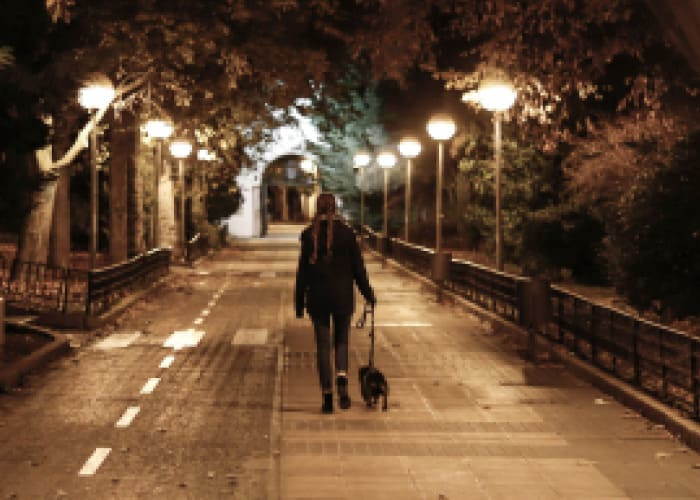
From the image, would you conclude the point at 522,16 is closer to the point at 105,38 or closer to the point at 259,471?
the point at 259,471

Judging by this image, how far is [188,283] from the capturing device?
32.3m

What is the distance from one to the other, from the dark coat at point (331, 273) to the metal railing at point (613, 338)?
2.97 m

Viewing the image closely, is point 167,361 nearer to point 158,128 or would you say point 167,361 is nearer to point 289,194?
point 158,128

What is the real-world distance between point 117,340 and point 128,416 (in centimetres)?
708

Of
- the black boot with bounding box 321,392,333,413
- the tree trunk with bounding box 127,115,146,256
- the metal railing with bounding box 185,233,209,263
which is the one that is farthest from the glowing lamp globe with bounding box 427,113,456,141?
the metal railing with bounding box 185,233,209,263

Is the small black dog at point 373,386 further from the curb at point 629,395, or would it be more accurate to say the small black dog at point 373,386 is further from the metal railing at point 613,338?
the metal railing at point 613,338

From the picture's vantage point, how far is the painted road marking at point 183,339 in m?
17.6

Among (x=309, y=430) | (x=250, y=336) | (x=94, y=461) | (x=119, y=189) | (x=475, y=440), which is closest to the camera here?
(x=94, y=461)

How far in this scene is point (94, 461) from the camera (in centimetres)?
920

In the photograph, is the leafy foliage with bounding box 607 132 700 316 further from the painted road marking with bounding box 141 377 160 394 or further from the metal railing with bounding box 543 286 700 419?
the painted road marking with bounding box 141 377 160 394

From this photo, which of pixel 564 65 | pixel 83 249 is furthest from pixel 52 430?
pixel 83 249

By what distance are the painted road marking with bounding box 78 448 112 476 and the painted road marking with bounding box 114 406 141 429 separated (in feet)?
3.60

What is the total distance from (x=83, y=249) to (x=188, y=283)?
1451 centimetres

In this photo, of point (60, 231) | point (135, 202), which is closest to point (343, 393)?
point (60, 231)
